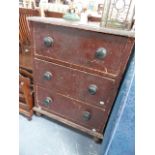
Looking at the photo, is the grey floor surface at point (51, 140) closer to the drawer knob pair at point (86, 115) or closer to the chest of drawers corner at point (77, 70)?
the chest of drawers corner at point (77, 70)

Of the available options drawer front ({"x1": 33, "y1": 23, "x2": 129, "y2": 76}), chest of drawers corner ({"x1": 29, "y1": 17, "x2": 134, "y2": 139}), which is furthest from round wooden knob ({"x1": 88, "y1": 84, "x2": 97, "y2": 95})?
drawer front ({"x1": 33, "y1": 23, "x2": 129, "y2": 76})

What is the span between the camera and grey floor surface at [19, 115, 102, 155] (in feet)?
3.85

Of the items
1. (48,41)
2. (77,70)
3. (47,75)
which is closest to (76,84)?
(77,70)

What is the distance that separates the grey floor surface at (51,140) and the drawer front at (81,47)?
1.98ft

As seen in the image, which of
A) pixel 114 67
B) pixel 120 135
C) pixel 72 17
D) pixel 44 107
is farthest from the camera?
pixel 44 107

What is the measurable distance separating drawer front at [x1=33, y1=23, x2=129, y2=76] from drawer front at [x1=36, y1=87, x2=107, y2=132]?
0.31 m

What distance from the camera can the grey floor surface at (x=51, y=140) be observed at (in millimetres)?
1174

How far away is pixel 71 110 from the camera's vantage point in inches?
48.6

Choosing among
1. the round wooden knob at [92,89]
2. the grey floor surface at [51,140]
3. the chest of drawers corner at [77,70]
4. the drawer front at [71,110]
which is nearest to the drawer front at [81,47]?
the chest of drawers corner at [77,70]
